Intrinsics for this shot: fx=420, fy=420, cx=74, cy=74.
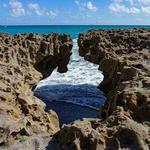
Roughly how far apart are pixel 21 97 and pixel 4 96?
1.44 ft

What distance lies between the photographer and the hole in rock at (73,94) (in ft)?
63.0

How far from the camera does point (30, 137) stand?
29.0 feet

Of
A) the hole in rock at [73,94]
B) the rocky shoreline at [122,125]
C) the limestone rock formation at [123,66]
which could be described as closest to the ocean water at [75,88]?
the hole in rock at [73,94]

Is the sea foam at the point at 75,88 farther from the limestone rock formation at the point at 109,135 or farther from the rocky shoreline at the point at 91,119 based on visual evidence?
the limestone rock formation at the point at 109,135

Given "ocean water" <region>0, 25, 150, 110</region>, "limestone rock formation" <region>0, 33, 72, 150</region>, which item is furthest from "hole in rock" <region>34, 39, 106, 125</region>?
"limestone rock formation" <region>0, 33, 72, 150</region>

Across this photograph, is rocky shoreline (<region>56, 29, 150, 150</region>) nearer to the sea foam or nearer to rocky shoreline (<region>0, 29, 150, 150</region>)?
rocky shoreline (<region>0, 29, 150, 150</region>)

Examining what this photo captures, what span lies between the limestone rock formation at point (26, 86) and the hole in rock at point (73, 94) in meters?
1.71

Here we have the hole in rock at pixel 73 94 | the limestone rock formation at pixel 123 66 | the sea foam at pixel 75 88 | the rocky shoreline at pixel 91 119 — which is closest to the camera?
the rocky shoreline at pixel 91 119

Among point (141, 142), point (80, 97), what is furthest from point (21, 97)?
point (80, 97)

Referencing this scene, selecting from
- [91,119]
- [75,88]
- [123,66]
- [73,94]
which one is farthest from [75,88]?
[91,119]

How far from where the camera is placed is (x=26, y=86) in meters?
14.8

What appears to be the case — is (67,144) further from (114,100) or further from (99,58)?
(99,58)

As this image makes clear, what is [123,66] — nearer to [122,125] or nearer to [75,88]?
[122,125]

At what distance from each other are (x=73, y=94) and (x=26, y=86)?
8.57 metres
